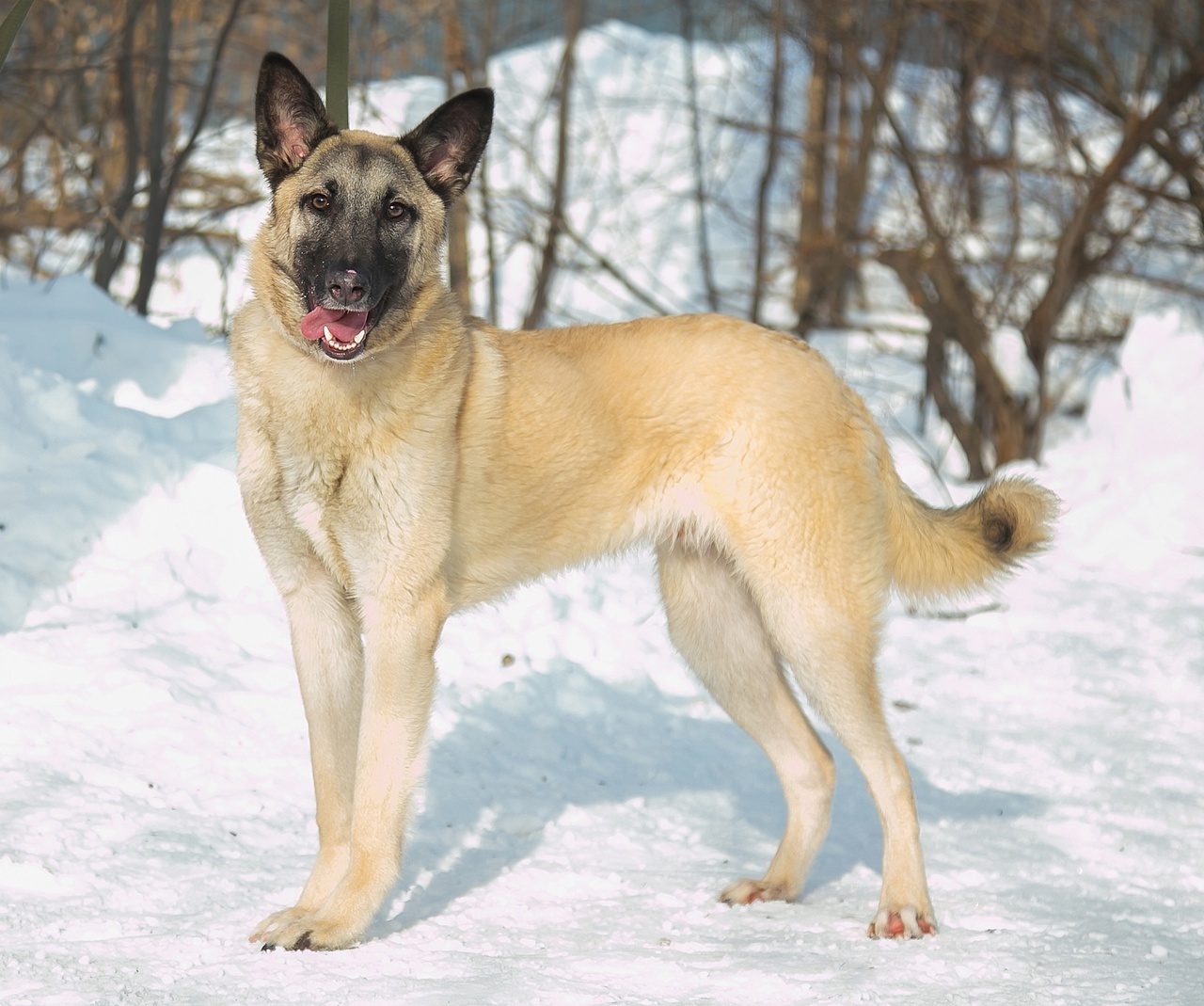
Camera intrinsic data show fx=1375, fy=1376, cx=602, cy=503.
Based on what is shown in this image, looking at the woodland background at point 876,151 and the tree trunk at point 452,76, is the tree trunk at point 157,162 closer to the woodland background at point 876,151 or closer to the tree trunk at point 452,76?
the woodland background at point 876,151

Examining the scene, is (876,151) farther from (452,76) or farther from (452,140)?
(452,140)

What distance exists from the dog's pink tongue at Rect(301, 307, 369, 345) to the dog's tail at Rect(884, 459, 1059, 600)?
1.70 metres

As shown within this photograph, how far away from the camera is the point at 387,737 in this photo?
142 inches

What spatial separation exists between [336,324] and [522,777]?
2.12 meters

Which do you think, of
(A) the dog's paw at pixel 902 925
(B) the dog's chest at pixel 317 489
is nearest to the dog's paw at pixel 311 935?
(B) the dog's chest at pixel 317 489

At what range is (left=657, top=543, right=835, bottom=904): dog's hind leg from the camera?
4.36 m

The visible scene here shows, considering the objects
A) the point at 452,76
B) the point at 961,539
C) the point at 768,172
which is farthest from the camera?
the point at 768,172

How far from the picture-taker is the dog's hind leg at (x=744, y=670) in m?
4.36

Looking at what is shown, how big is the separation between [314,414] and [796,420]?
1398 mm

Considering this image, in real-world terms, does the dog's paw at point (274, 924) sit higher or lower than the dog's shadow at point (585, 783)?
higher

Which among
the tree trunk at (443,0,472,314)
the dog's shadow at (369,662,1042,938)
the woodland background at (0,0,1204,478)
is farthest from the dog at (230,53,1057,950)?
the tree trunk at (443,0,472,314)

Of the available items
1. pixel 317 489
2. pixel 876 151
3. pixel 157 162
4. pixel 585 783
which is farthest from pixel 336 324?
pixel 876 151

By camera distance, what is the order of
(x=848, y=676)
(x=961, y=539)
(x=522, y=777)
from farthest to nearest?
1. (x=522, y=777)
2. (x=961, y=539)
3. (x=848, y=676)

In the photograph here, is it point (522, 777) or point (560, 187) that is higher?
point (560, 187)
